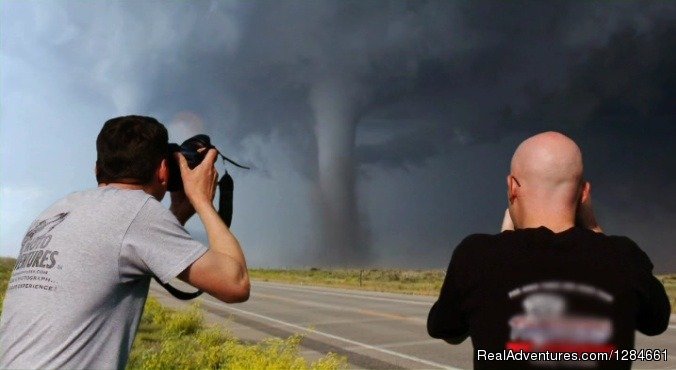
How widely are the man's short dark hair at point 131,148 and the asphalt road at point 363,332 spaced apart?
7.33 meters

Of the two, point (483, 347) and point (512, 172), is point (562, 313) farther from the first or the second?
point (512, 172)

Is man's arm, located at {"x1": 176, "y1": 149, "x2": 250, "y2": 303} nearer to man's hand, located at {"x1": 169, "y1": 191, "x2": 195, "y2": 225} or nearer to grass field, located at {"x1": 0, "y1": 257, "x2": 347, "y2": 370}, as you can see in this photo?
man's hand, located at {"x1": 169, "y1": 191, "x2": 195, "y2": 225}

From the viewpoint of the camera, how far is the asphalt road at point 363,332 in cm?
1125

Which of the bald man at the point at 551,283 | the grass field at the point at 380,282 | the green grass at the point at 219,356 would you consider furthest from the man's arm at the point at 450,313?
the grass field at the point at 380,282

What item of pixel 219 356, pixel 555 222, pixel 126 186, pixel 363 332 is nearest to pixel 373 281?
pixel 363 332

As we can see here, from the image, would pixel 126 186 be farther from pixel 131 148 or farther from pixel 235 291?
pixel 235 291

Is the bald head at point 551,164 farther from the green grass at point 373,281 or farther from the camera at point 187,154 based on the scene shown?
the green grass at point 373,281

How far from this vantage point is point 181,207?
2988 millimetres

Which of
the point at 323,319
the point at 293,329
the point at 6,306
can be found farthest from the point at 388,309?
the point at 6,306

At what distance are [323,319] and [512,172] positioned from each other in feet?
55.4

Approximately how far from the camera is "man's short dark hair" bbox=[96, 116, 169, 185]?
265 cm

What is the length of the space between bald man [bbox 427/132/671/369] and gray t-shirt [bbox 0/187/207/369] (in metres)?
0.96

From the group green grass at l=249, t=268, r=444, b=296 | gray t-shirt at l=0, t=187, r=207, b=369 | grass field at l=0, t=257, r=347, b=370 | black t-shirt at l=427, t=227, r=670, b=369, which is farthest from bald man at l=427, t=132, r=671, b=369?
green grass at l=249, t=268, r=444, b=296

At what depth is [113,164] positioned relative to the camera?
2697 millimetres
